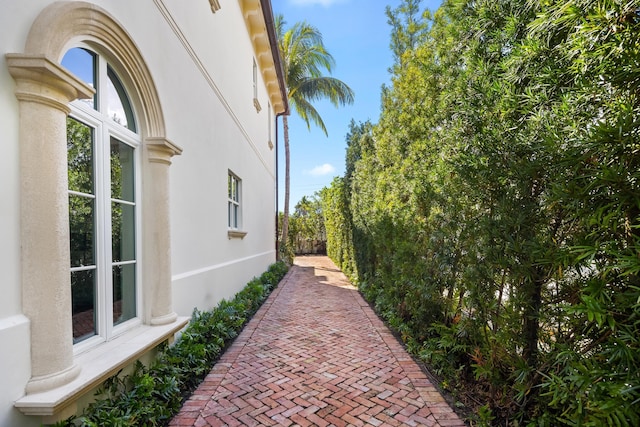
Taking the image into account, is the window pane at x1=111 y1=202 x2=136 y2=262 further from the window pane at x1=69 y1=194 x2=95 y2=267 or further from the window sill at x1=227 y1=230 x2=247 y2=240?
the window sill at x1=227 y1=230 x2=247 y2=240

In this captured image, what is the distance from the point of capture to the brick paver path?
8.97 ft

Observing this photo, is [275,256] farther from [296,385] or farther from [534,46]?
[534,46]

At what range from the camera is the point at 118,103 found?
2949mm

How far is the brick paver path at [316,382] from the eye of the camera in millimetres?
2734

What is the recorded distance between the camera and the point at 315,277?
38.4 feet

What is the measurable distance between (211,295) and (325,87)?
13.1 metres

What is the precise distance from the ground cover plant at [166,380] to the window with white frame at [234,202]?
2376 millimetres

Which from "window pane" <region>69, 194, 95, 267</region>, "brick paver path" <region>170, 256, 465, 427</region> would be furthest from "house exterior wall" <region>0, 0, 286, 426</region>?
"brick paver path" <region>170, 256, 465, 427</region>

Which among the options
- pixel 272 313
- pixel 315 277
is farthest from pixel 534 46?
pixel 315 277

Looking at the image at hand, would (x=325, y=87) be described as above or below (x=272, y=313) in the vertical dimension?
above

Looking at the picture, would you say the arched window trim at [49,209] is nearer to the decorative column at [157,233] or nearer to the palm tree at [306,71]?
the decorative column at [157,233]

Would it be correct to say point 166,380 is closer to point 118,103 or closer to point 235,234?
point 118,103

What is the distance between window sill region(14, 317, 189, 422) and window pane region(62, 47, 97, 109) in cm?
195

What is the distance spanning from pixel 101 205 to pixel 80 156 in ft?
1.33
